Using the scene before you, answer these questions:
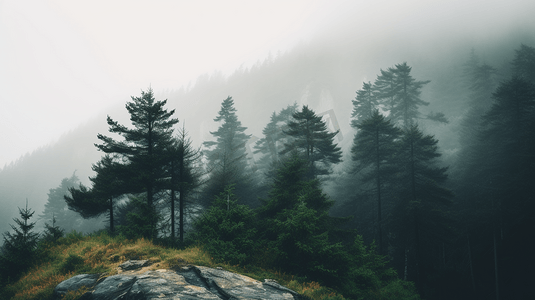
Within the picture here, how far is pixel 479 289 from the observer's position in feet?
65.2

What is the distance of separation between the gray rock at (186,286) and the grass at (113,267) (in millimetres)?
690

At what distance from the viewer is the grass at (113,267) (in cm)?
786

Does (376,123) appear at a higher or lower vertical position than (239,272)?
higher

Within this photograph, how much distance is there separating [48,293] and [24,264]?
424 centimetres

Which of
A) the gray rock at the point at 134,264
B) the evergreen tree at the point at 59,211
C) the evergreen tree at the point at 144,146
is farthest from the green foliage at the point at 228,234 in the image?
the evergreen tree at the point at 59,211

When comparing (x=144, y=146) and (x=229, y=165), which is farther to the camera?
(x=229, y=165)

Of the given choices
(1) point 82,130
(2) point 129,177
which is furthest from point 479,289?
(1) point 82,130

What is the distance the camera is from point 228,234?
982cm

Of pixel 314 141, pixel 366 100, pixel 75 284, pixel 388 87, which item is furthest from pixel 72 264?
pixel 388 87

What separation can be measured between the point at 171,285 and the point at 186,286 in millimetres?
447

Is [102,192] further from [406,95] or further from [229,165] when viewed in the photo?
[406,95]

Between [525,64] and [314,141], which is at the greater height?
[525,64]

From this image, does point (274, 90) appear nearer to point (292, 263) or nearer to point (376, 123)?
point (376, 123)

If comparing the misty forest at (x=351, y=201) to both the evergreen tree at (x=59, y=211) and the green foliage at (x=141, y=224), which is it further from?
the evergreen tree at (x=59, y=211)
